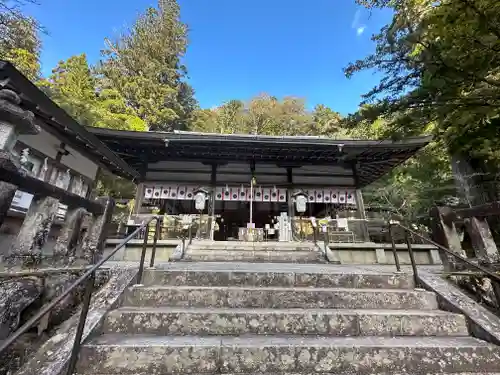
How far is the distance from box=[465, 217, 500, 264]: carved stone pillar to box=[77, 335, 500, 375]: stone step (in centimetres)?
161

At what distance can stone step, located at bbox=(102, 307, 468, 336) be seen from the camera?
7.15 ft

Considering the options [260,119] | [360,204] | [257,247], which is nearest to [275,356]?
[257,247]

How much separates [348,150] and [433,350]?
857 cm

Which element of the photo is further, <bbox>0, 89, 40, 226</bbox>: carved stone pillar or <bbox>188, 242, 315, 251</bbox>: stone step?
<bbox>188, 242, 315, 251</bbox>: stone step

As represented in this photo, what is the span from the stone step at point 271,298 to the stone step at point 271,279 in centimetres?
33

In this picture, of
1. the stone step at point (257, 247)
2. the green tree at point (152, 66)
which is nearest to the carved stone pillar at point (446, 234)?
the stone step at point (257, 247)

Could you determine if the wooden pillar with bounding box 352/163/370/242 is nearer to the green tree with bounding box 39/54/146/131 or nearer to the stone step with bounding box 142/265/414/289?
the stone step with bounding box 142/265/414/289

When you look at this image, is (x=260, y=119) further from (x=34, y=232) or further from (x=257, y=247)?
(x=34, y=232)

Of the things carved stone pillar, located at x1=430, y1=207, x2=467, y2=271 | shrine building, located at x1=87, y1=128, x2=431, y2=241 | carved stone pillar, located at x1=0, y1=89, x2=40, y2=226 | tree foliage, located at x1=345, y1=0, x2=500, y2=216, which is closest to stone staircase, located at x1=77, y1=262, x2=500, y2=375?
carved stone pillar, located at x1=430, y1=207, x2=467, y2=271

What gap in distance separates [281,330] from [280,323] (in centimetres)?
6

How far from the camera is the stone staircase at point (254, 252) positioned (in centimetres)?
652

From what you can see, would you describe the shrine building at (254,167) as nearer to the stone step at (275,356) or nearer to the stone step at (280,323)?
the stone step at (280,323)

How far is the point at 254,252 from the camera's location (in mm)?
6965

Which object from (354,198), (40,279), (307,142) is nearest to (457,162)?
A: (354,198)
